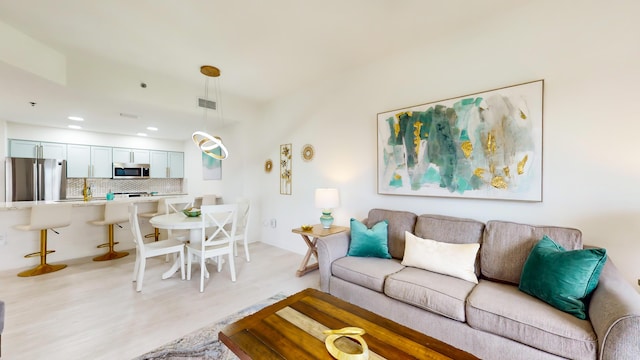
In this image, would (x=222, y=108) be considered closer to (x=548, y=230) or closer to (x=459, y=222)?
(x=459, y=222)

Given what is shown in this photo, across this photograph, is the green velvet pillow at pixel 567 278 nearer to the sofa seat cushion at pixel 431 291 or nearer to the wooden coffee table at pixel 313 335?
the sofa seat cushion at pixel 431 291

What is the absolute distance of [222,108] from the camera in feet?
14.2

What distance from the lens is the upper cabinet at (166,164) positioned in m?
6.59

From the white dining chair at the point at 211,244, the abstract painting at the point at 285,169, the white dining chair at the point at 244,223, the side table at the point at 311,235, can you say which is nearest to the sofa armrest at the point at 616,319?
the side table at the point at 311,235

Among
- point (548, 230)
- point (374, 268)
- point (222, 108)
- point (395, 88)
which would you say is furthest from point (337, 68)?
point (548, 230)

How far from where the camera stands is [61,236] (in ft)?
12.4

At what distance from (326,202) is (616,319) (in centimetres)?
242

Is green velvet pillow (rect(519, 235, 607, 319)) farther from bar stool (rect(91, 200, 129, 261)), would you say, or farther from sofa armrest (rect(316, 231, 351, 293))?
bar stool (rect(91, 200, 129, 261))

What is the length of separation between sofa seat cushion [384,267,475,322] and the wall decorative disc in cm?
229

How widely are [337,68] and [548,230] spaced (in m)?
2.85

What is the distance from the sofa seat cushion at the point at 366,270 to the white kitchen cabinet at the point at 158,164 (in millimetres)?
6032

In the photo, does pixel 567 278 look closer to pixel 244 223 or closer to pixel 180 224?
pixel 180 224

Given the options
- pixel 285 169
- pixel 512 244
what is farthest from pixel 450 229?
pixel 285 169

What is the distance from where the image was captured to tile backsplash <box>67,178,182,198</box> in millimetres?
5793
